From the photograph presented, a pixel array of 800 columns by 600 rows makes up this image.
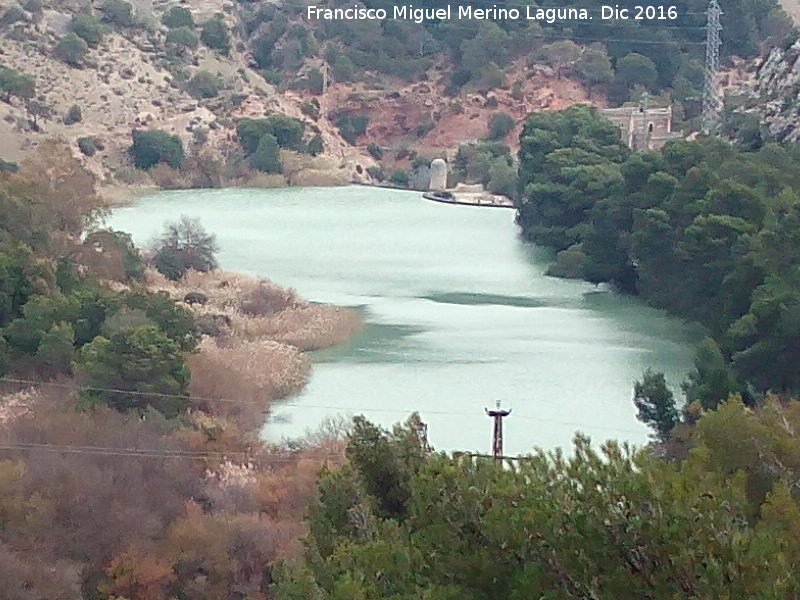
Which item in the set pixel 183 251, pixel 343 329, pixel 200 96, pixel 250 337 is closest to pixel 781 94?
pixel 343 329

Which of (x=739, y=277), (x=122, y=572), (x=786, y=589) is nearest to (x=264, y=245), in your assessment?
(x=739, y=277)

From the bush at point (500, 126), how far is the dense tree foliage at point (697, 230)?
56.7ft

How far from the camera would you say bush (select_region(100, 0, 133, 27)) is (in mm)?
51469

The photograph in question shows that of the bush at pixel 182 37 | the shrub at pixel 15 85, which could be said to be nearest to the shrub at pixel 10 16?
the shrub at pixel 15 85

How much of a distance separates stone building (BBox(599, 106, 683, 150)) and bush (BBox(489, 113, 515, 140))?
7.19 m

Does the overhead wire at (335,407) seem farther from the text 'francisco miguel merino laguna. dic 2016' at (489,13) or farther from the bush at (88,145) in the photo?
the text 'francisco miguel merino laguna. dic 2016' at (489,13)

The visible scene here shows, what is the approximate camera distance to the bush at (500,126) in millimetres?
52156

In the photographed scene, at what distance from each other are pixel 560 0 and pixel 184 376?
44.9 m

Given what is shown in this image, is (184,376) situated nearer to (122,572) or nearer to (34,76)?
(122,572)

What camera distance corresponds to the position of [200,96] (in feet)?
167

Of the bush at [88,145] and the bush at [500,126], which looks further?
the bush at [500,126]

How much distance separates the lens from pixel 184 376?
1631 centimetres

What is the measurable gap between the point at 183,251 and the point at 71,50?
23583 millimetres

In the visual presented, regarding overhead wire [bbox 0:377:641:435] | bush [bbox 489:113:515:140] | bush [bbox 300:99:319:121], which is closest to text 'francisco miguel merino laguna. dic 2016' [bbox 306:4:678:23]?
bush [bbox 300:99:319:121]
